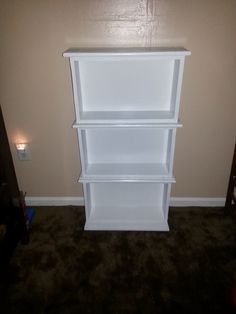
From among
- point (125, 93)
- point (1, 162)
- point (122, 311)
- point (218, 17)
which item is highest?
point (218, 17)

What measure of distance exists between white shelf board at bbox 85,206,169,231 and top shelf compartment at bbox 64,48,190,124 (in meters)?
0.88

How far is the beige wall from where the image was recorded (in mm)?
1593

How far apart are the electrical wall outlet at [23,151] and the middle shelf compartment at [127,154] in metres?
0.55

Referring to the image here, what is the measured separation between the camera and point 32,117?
1956 millimetres

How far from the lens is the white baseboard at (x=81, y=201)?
227cm

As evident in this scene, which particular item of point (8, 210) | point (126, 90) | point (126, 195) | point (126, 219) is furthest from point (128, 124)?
point (8, 210)

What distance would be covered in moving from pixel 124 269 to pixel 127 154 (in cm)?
87

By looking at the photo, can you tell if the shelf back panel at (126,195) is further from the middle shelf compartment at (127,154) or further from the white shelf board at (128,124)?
the white shelf board at (128,124)

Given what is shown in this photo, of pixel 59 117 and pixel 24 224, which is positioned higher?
pixel 59 117

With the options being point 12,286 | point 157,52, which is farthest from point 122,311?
point 157,52

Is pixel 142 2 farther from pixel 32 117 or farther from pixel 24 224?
pixel 24 224

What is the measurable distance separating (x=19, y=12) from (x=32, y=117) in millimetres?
736

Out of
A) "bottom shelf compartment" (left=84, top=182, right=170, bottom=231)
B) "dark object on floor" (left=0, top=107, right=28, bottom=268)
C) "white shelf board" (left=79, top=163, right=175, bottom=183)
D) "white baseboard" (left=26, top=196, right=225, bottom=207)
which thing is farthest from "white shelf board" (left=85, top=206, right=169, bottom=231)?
"dark object on floor" (left=0, top=107, right=28, bottom=268)

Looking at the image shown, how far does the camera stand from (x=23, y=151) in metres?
2.09
